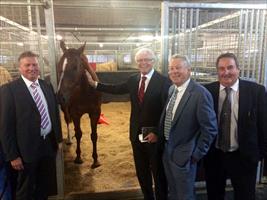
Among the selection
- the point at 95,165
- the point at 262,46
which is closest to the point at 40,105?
the point at 95,165

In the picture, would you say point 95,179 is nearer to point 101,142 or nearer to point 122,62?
point 101,142

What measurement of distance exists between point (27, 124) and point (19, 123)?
53 millimetres

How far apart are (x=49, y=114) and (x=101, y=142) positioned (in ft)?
8.23

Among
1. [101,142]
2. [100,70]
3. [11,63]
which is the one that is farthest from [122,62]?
[11,63]

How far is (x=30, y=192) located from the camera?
198cm

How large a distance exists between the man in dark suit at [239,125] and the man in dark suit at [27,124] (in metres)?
1.28

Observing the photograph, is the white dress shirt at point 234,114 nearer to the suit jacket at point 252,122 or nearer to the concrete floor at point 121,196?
the suit jacket at point 252,122

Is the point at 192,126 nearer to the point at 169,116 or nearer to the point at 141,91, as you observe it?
the point at 169,116

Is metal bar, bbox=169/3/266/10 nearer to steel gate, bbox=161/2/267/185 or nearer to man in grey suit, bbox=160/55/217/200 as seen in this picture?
steel gate, bbox=161/2/267/185

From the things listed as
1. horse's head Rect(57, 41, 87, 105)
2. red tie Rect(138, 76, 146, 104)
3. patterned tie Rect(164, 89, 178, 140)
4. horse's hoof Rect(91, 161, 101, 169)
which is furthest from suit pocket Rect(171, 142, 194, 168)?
horse's hoof Rect(91, 161, 101, 169)

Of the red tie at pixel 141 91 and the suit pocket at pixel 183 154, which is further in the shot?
the red tie at pixel 141 91

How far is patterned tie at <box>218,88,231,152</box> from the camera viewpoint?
1881 mm

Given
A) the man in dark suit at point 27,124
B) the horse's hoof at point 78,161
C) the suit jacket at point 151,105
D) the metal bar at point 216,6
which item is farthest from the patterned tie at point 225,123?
the horse's hoof at point 78,161

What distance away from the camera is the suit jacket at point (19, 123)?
1.82 metres
